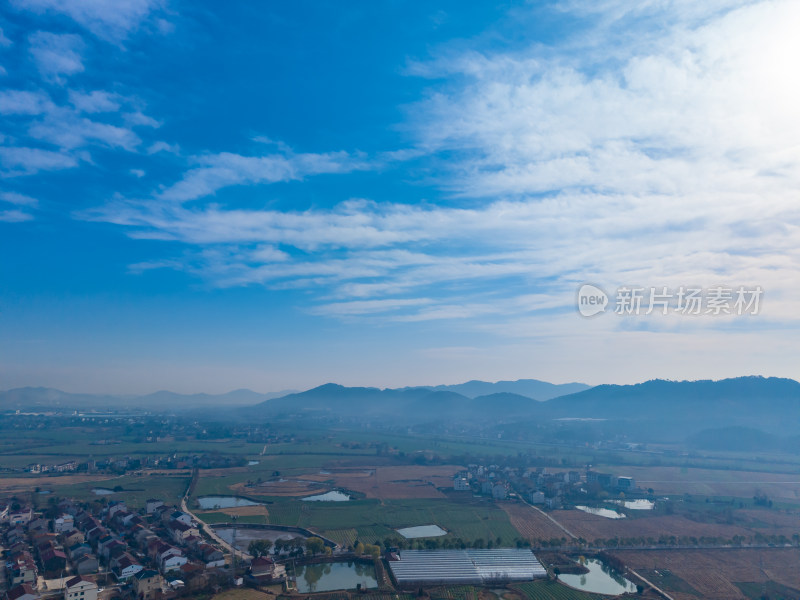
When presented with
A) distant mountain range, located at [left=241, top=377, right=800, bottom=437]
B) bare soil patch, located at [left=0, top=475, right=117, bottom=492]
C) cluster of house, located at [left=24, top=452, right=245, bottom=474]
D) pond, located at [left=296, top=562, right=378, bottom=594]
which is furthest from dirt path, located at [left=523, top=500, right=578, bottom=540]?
distant mountain range, located at [left=241, top=377, right=800, bottom=437]

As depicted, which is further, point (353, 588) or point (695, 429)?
point (695, 429)

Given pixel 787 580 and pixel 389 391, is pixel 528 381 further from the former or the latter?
pixel 787 580

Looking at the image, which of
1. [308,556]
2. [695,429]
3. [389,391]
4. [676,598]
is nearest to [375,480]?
[308,556]

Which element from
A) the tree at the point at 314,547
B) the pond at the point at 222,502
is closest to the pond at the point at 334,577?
the tree at the point at 314,547

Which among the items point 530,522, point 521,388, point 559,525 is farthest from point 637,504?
point 521,388

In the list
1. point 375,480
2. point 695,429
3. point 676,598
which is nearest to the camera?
point 676,598
